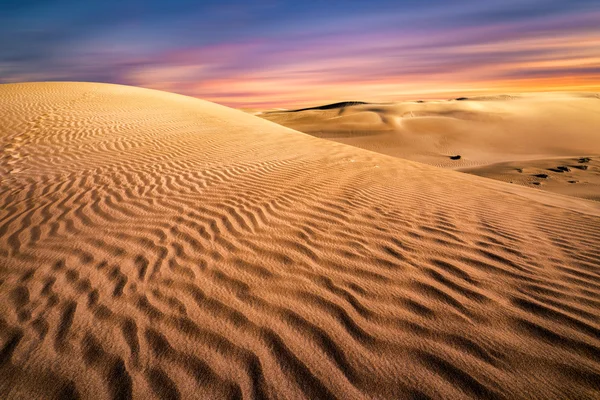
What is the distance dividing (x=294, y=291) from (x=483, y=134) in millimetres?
27037

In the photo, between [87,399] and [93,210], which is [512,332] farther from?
[93,210]

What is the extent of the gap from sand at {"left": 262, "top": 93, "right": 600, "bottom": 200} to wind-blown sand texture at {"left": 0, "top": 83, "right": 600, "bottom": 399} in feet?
32.2

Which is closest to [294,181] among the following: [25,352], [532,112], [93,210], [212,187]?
[212,187]

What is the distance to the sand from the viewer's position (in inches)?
731

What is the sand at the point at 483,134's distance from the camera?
→ 1856 centimetres

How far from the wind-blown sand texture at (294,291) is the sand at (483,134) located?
Result: 32.2 ft

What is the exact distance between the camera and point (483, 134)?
2459cm

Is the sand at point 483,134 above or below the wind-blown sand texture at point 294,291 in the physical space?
below

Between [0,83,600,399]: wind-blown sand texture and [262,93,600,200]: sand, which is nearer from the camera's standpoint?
[0,83,600,399]: wind-blown sand texture

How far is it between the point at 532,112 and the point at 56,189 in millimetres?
38439

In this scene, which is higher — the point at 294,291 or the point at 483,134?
the point at 294,291

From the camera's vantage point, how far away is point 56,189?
18.1ft

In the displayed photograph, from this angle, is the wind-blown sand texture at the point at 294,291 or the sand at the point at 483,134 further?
the sand at the point at 483,134

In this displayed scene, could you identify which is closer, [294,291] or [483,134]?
[294,291]
